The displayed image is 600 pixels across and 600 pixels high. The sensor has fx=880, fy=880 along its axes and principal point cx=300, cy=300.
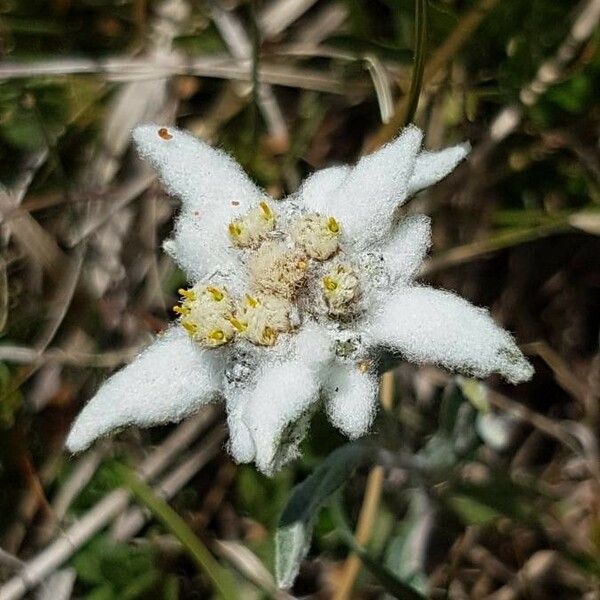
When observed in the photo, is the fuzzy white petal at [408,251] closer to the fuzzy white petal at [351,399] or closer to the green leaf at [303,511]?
the fuzzy white petal at [351,399]

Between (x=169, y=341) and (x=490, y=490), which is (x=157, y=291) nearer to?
(x=169, y=341)

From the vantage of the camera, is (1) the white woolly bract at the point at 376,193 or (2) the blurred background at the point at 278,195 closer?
(1) the white woolly bract at the point at 376,193

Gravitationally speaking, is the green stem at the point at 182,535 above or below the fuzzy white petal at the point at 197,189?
below

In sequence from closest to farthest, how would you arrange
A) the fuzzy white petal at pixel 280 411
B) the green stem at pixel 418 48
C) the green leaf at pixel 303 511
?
1. the fuzzy white petal at pixel 280 411
2. the green leaf at pixel 303 511
3. the green stem at pixel 418 48

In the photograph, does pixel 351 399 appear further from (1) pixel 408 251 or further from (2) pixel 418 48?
(2) pixel 418 48

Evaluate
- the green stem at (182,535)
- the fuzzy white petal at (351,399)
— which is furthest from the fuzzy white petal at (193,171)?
the green stem at (182,535)

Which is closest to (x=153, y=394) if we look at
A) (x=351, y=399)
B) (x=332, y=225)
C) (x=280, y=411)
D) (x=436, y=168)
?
(x=280, y=411)

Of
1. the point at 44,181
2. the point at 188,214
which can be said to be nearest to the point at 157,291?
the point at 44,181
